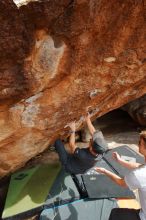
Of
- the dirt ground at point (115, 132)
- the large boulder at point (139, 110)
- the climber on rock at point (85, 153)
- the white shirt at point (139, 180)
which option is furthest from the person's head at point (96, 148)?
→ the large boulder at point (139, 110)

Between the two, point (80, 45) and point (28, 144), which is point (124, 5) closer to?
point (80, 45)

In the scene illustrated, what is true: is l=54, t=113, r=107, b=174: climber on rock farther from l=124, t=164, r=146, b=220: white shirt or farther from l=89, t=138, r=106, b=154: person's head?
l=124, t=164, r=146, b=220: white shirt

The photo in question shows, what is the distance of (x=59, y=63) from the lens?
2.91 m

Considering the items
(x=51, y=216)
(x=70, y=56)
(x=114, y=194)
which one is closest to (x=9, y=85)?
(x=70, y=56)

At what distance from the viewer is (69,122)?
12.5 ft

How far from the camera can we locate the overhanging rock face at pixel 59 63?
2514 millimetres

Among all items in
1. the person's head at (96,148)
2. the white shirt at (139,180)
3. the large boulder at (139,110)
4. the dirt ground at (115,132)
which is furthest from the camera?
the large boulder at (139,110)

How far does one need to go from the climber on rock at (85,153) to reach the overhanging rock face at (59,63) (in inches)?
7.4

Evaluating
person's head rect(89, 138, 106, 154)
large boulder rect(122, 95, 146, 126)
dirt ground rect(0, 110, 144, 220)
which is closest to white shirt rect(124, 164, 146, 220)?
person's head rect(89, 138, 106, 154)

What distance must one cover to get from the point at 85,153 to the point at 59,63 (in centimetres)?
132

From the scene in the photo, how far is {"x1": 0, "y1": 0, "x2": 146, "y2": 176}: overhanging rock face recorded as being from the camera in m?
2.51

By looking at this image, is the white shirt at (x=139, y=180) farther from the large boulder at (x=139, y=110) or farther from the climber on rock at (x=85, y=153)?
the large boulder at (x=139, y=110)

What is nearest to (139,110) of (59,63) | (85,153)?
(85,153)

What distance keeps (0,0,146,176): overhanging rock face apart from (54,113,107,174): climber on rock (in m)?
0.19
